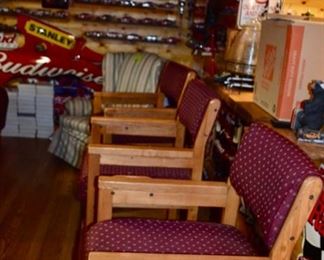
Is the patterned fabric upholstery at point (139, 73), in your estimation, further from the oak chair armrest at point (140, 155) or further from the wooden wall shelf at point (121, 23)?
the oak chair armrest at point (140, 155)

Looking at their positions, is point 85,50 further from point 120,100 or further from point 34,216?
point 34,216

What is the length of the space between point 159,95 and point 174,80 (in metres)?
0.44

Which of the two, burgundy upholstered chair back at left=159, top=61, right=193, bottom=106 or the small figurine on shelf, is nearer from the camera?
the small figurine on shelf

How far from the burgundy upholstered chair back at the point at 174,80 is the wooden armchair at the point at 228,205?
3.69 feet

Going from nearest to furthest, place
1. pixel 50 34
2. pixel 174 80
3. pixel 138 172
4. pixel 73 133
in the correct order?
1. pixel 138 172
2. pixel 174 80
3. pixel 73 133
4. pixel 50 34

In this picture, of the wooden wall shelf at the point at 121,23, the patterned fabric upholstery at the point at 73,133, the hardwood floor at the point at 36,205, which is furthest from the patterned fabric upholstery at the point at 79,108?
the wooden wall shelf at the point at 121,23

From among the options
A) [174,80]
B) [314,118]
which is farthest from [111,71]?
[314,118]

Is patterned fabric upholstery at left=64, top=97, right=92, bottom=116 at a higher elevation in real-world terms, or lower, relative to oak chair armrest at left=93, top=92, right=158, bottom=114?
lower

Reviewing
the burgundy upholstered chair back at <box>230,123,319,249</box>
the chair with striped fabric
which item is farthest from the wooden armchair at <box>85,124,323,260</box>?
the chair with striped fabric

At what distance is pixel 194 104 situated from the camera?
2068 mm

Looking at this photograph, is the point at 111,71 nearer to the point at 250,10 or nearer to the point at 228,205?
the point at 250,10

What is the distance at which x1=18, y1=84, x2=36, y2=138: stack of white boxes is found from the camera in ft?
13.8

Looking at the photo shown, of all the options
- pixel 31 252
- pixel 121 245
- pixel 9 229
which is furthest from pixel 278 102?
pixel 9 229

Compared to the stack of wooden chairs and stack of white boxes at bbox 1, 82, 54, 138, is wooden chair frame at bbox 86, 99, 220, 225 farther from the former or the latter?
stack of white boxes at bbox 1, 82, 54, 138
